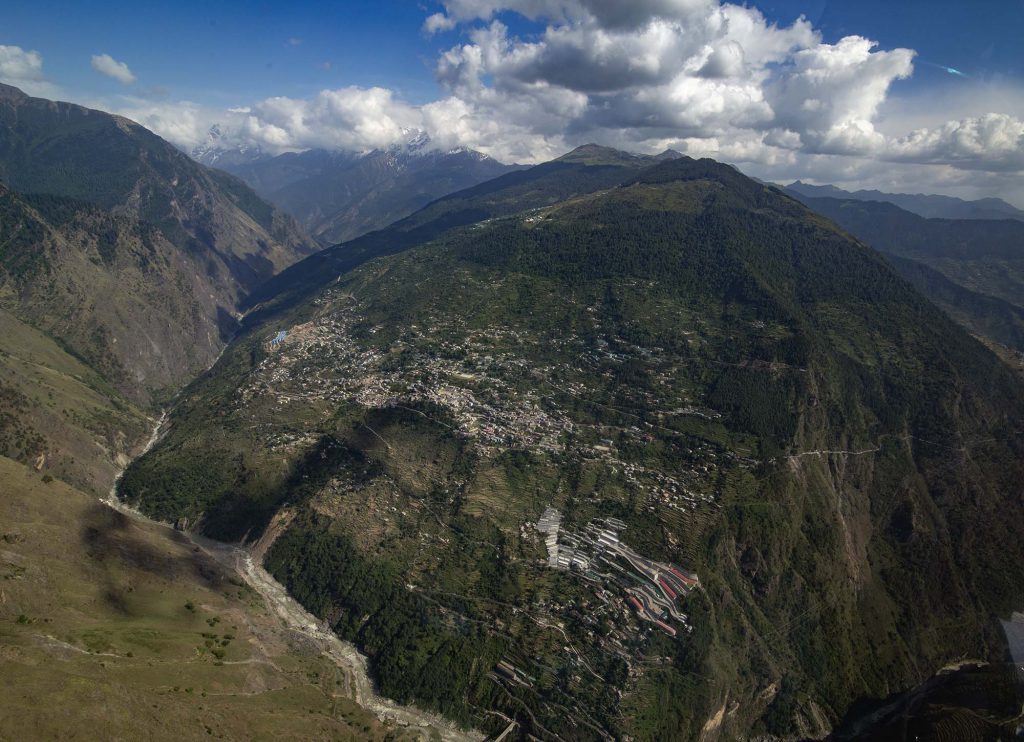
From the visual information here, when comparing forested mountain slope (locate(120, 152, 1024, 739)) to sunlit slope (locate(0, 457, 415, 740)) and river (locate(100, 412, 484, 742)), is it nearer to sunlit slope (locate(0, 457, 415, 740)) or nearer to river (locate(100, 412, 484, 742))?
river (locate(100, 412, 484, 742))

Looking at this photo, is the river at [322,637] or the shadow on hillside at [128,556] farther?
the shadow on hillside at [128,556]

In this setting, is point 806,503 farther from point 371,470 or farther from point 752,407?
point 371,470

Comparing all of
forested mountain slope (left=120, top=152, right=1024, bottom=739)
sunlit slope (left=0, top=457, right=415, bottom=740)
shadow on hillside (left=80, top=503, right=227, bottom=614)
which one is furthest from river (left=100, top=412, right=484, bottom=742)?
shadow on hillside (left=80, top=503, right=227, bottom=614)

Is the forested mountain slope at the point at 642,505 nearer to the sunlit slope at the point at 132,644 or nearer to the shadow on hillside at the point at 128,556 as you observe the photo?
the shadow on hillside at the point at 128,556

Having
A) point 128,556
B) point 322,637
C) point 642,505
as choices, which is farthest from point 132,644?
point 642,505

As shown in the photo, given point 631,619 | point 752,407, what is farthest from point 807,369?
Result: point 631,619

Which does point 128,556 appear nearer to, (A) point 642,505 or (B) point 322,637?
(B) point 322,637

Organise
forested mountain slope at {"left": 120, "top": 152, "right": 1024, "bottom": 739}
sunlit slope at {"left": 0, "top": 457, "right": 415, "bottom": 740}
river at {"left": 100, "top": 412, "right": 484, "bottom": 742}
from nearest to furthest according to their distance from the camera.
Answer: sunlit slope at {"left": 0, "top": 457, "right": 415, "bottom": 740} < river at {"left": 100, "top": 412, "right": 484, "bottom": 742} < forested mountain slope at {"left": 120, "top": 152, "right": 1024, "bottom": 739}

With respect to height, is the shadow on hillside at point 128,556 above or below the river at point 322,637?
above

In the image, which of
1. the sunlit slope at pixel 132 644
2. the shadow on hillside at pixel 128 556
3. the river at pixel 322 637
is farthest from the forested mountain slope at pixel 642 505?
the sunlit slope at pixel 132 644
